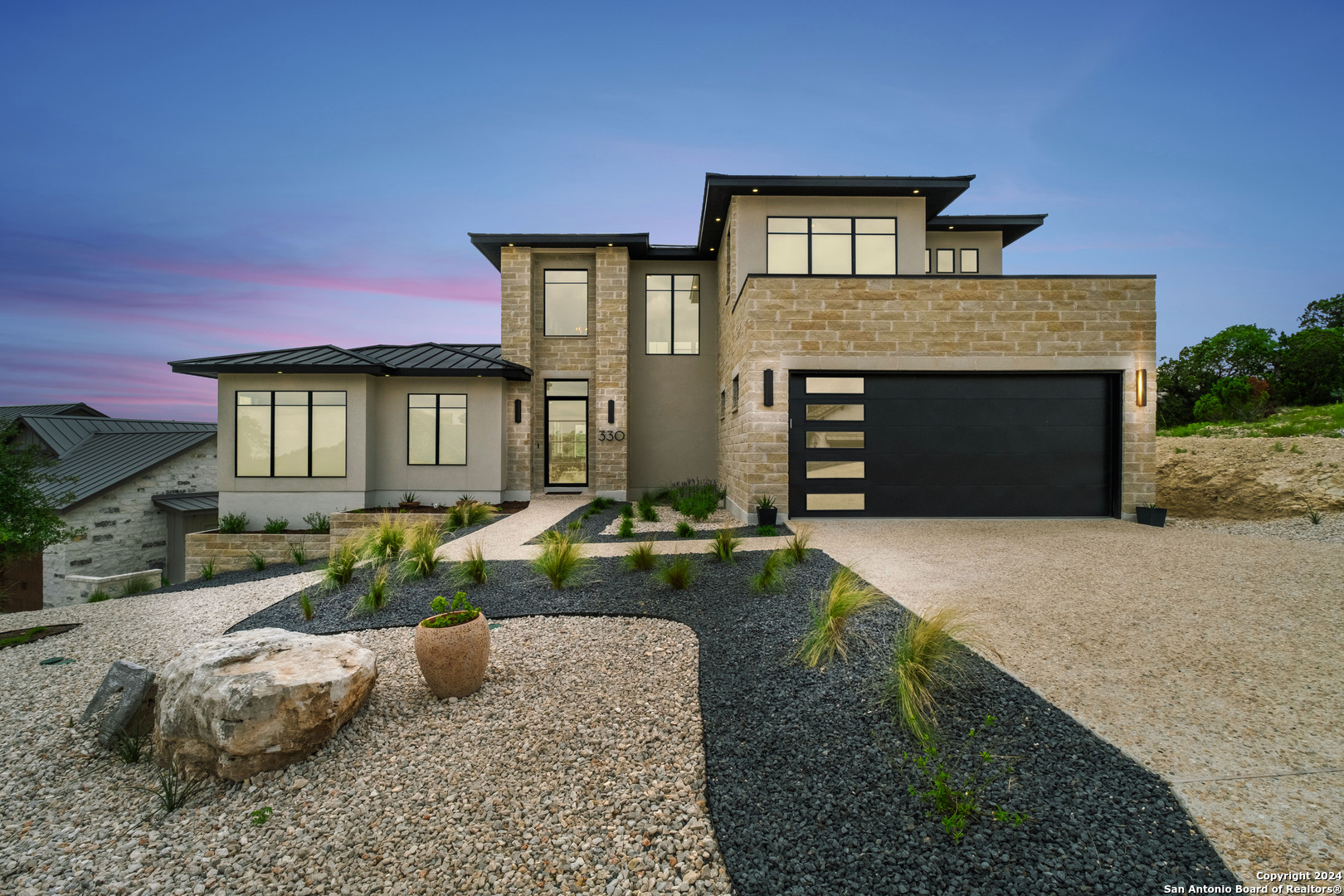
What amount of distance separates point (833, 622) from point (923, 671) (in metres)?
0.75

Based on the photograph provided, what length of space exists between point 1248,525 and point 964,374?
184 inches

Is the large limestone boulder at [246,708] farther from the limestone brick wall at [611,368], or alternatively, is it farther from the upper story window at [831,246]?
the upper story window at [831,246]

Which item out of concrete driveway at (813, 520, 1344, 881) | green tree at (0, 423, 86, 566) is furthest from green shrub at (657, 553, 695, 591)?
green tree at (0, 423, 86, 566)

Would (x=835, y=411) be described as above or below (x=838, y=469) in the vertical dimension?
above

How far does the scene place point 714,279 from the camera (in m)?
13.4

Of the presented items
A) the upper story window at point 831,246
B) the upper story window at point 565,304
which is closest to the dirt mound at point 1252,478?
the upper story window at point 831,246

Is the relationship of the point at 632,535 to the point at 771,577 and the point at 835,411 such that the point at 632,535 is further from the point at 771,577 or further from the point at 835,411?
the point at 835,411

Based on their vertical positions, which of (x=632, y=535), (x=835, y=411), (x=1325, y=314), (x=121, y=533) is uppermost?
(x=1325, y=314)

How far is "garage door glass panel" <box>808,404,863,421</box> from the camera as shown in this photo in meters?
8.64

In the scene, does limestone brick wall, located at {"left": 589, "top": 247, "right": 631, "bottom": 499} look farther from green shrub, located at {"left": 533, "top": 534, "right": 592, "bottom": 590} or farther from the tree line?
the tree line

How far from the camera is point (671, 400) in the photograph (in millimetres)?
13469

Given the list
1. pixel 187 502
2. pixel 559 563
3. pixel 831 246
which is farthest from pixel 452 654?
pixel 187 502

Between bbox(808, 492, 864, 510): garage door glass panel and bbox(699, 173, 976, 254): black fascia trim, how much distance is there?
255 inches

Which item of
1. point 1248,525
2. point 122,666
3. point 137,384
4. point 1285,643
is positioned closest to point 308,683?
point 122,666
